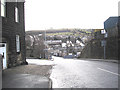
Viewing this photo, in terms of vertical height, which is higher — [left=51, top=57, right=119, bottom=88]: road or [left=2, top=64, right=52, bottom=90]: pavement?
[left=2, top=64, right=52, bottom=90]: pavement

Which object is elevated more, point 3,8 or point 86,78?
→ point 3,8

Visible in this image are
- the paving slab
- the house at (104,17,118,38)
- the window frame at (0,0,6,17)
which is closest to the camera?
the paving slab

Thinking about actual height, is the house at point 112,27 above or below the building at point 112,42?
above

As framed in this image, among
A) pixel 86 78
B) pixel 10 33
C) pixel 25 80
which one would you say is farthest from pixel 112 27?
pixel 25 80

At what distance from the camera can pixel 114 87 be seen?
5707mm

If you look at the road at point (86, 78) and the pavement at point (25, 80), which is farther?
the road at point (86, 78)

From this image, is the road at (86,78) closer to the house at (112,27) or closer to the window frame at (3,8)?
the window frame at (3,8)

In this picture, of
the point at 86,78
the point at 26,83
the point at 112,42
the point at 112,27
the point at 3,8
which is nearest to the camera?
the point at 26,83

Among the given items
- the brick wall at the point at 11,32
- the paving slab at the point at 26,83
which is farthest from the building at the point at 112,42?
the paving slab at the point at 26,83

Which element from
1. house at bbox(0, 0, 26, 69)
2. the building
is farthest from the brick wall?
the building

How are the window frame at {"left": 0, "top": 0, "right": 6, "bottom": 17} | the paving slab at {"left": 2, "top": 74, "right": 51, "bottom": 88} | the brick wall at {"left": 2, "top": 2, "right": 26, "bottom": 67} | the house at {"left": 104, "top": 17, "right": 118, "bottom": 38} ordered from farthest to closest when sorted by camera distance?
1. the house at {"left": 104, "top": 17, "right": 118, "bottom": 38}
2. the brick wall at {"left": 2, "top": 2, "right": 26, "bottom": 67}
3. the window frame at {"left": 0, "top": 0, "right": 6, "bottom": 17}
4. the paving slab at {"left": 2, "top": 74, "right": 51, "bottom": 88}

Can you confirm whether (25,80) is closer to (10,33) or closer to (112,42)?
(10,33)

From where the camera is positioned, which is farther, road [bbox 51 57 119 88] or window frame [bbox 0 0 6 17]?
window frame [bbox 0 0 6 17]

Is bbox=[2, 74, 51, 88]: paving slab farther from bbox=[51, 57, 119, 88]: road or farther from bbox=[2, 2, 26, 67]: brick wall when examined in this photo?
bbox=[2, 2, 26, 67]: brick wall
